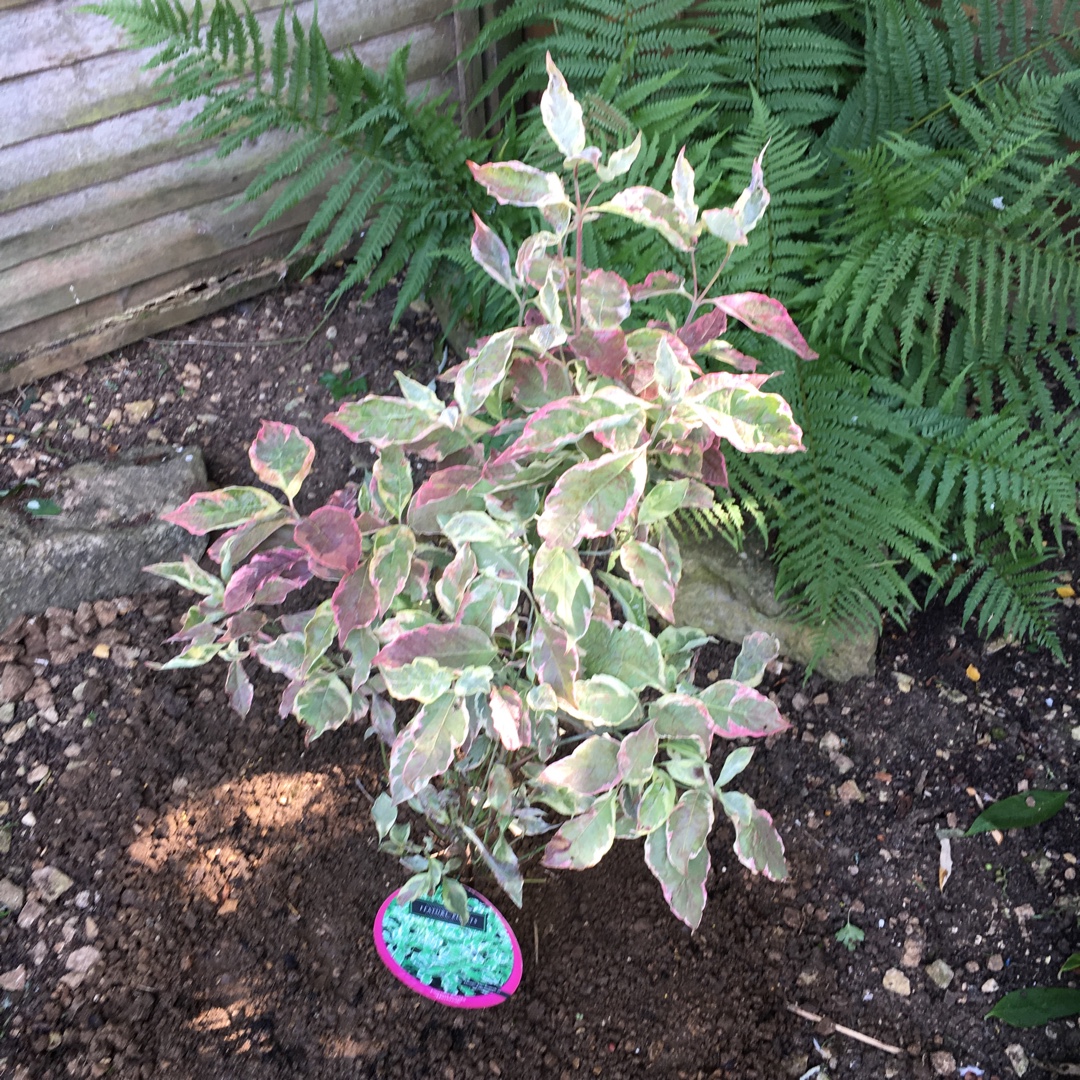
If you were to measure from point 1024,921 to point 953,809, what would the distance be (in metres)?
0.22

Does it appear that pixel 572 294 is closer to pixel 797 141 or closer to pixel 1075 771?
pixel 797 141

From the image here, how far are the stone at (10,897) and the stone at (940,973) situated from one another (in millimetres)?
1571

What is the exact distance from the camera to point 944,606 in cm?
200

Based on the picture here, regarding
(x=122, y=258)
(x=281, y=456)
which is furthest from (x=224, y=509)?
(x=122, y=258)

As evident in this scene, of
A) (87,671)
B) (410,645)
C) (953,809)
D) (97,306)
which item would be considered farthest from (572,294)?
(97,306)

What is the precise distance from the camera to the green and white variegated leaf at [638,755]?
3.31 feet

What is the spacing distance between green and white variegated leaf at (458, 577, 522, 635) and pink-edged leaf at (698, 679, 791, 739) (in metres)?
0.26

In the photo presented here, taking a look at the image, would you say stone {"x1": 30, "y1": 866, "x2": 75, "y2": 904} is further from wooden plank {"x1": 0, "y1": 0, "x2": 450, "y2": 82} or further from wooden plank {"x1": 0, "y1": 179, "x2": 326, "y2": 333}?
wooden plank {"x1": 0, "y1": 0, "x2": 450, "y2": 82}

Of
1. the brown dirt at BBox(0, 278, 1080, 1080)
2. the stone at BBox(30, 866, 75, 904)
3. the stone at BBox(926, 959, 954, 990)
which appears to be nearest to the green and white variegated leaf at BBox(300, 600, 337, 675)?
the brown dirt at BBox(0, 278, 1080, 1080)

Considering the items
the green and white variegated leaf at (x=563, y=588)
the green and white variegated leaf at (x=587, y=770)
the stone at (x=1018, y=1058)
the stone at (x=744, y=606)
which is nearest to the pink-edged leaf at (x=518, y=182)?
the green and white variegated leaf at (x=563, y=588)

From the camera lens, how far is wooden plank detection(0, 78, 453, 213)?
2.22 m

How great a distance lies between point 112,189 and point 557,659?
2.08 meters

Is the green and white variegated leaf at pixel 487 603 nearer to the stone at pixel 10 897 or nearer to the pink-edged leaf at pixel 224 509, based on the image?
the pink-edged leaf at pixel 224 509

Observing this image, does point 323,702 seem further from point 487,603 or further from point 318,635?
point 487,603
